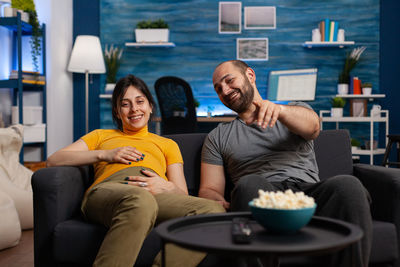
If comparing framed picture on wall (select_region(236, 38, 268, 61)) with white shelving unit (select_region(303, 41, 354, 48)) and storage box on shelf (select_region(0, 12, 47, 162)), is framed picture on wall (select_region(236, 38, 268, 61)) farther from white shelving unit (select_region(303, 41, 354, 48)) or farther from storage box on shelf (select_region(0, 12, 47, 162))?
storage box on shelf (select_region(0, 12, 47, 162))

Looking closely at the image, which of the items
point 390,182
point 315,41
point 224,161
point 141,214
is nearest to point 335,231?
point 141,214

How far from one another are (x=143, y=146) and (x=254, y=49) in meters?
3.39

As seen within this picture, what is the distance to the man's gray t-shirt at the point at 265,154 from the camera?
1.89 metres

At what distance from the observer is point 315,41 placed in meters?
4.88

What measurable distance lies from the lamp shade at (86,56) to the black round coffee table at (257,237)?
3.90m

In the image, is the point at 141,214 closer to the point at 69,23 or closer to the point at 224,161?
the point at 224,161

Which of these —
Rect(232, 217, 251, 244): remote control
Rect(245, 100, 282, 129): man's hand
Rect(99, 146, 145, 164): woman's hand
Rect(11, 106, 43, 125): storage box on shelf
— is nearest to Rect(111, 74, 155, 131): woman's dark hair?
Rect(99, 146, 145, 164): woman's hand

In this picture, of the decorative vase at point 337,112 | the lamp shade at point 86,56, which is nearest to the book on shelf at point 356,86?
the decorative vase at point 337,112

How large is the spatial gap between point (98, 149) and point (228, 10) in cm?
352

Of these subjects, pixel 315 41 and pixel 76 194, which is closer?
pixel 76 194

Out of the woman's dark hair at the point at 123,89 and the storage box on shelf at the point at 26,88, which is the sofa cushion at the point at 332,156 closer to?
the woman's dark hair at the point at 123,89

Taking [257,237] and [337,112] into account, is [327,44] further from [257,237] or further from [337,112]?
[257,237]

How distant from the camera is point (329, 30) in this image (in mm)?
4871

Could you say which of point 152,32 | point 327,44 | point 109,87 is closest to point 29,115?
point 109,87
